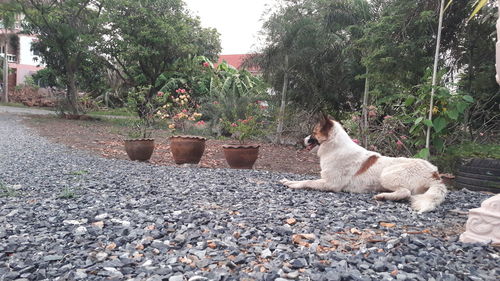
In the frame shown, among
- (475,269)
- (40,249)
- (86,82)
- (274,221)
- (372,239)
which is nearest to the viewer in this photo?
(475,269)

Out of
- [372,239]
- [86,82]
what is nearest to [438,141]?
Result: [372,239]

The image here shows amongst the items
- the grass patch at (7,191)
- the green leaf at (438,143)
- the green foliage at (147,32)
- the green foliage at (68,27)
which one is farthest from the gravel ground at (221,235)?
the green foliage at (68,27)

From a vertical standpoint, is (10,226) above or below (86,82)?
below

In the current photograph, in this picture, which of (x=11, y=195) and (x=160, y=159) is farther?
(x=160, y=159)

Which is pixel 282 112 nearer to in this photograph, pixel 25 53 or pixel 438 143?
pixel 438 143

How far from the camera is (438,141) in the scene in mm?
5859

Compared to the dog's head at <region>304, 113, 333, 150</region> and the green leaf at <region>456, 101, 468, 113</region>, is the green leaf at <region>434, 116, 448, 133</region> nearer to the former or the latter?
the green leaf at <region>456, 101, 468, 113</region>

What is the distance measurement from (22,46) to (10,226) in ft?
144

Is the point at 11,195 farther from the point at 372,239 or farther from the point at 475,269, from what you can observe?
the point at 475,269

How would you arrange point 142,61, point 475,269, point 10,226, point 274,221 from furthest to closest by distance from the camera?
point 142,61 → point 274,221 → point 10,226 → point 475,269

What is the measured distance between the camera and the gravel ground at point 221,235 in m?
1.99

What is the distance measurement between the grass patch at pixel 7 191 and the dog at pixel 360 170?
10.1 ft

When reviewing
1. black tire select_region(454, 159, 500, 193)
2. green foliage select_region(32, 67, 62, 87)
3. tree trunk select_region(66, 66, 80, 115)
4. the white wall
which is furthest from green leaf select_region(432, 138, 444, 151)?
the white wall

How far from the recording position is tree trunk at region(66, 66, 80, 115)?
16.3m
